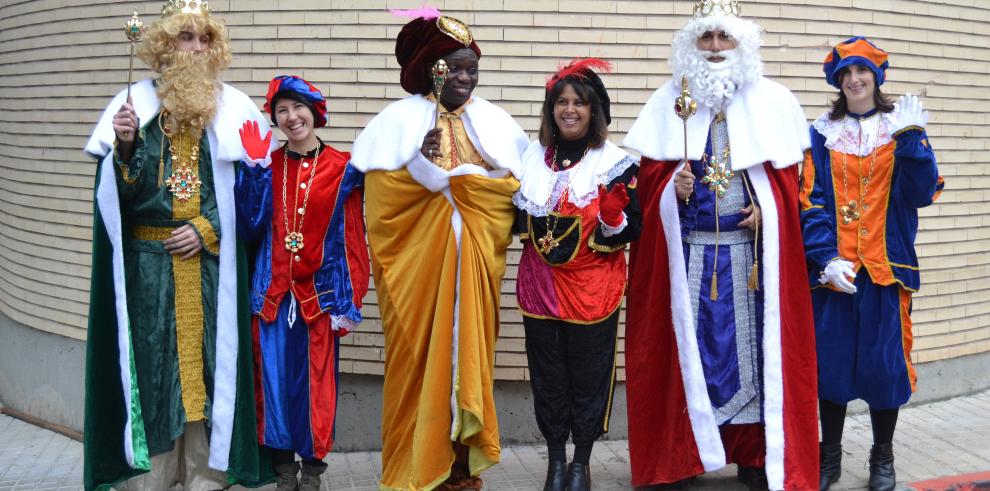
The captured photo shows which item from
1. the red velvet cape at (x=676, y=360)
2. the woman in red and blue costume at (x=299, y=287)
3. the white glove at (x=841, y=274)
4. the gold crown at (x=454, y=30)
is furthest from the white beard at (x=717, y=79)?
the woman in red and blue costume at (x=299, y=287)

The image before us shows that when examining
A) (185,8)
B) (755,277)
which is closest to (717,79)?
(755,277)

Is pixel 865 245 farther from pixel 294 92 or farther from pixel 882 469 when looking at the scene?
pixel 294 92

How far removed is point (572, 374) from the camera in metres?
4.70

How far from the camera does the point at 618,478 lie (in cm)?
520

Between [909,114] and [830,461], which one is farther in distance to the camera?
[830,461]

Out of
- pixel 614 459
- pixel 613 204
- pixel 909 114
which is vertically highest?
pixel 909 114

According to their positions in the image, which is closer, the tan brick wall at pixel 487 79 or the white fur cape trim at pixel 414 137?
the white fur cape trim at pixel 414 137

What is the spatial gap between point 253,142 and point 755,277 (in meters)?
2.47

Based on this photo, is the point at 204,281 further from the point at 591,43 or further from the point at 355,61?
the point at 591,43

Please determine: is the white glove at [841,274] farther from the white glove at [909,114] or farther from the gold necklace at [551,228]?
the gold necklace at [551,228]

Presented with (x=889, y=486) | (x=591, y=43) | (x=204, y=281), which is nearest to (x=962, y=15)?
(x=591, y=43)

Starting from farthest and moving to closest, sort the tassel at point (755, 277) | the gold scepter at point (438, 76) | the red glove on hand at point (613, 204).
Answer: the tassel at point (755, 277)
the gold scepter at point (438, 76)
the red glove on hand at point (613, 204)

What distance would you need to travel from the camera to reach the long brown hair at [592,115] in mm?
4633

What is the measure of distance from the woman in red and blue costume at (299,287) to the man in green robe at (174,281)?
100 mm
